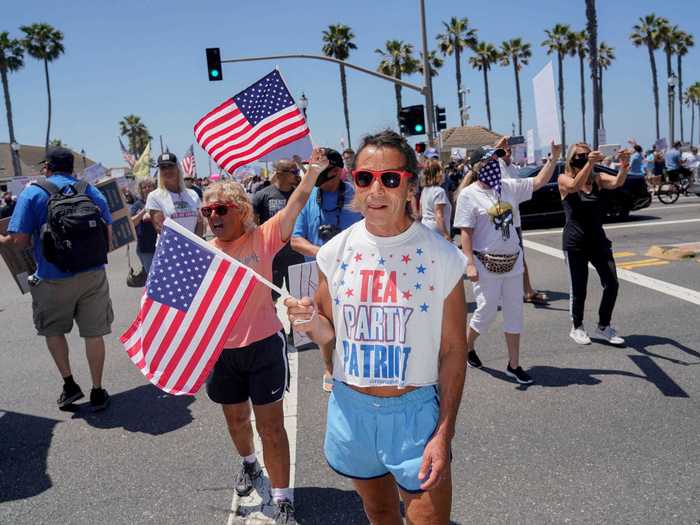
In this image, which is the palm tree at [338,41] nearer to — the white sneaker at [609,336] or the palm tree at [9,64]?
the palm tree at [9,64]

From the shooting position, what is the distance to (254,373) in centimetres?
297

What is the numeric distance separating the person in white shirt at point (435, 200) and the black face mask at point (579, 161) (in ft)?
6.17

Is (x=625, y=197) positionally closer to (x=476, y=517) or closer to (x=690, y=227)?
(x=690, y=227)

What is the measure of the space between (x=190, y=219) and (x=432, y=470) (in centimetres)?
458

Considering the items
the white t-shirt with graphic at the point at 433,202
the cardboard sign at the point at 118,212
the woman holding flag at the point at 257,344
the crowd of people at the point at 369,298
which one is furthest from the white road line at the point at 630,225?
the woman holding flag at the point at 257,344

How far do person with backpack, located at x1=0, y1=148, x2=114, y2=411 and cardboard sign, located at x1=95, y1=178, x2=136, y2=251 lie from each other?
3.09 feet

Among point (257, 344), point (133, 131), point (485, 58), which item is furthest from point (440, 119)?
point (133, 131)

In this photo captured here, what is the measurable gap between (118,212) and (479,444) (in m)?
4.09

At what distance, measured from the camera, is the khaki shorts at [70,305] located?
4.43 m

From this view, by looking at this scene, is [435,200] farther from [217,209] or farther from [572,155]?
[217,209]

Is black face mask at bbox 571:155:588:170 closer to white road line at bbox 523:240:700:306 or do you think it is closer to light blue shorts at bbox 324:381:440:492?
white road line at bbox 523:240:700:306

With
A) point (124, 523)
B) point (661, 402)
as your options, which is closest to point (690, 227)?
point (661, 402)

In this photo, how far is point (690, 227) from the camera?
12.9 m

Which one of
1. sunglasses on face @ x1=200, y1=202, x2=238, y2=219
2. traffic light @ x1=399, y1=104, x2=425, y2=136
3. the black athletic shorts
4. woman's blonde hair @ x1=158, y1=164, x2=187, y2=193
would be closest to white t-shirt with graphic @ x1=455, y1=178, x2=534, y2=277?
the black athletic shorts
